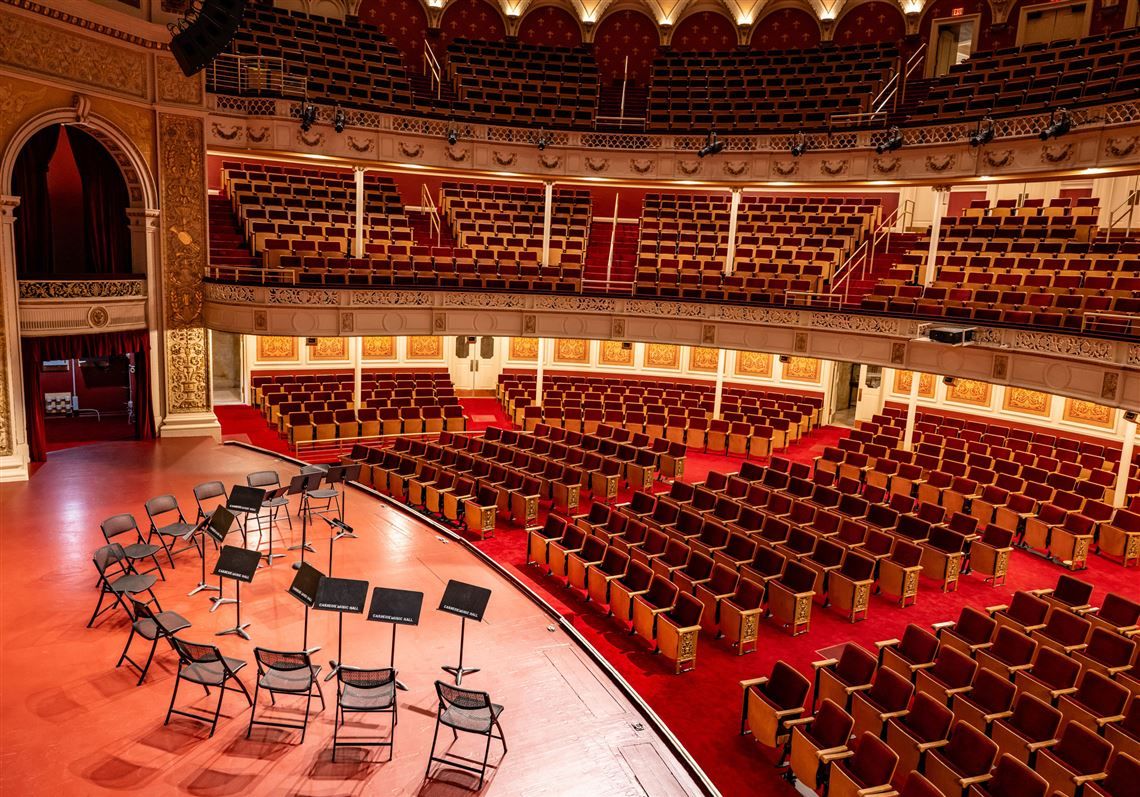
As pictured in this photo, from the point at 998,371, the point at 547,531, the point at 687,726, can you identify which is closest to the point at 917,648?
the point at 687,726

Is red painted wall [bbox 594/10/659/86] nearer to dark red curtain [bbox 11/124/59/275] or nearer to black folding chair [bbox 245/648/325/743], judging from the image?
dark red curtain [bbox 11/124/59/275]

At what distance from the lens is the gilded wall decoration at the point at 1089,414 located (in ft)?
51.6

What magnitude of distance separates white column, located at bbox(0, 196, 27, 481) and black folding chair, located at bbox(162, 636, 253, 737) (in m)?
7.32

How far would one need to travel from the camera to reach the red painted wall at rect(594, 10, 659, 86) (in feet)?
77.8

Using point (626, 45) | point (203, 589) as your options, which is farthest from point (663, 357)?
point (203, 589)

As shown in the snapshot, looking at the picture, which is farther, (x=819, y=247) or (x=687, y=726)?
(x=819, y=247)

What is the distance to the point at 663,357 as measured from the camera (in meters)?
20.7

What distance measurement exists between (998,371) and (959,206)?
9560mm

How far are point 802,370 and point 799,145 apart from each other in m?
5.58

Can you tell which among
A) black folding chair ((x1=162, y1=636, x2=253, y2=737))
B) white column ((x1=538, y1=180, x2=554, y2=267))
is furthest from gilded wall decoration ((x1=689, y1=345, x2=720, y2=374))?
black folding chair ((x1=162, y1=636, x2=253, y2=737))

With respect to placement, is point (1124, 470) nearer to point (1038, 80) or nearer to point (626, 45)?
point (1038, 80)

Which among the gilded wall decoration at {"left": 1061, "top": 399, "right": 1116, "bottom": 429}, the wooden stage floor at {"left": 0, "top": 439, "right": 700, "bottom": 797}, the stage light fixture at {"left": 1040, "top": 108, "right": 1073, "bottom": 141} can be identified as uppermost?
the stage light fixture at {"left": 1040, "top": 108, "right": 1073, "bottom": 141}

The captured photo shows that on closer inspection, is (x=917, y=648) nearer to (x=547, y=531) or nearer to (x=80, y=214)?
(x=547, y=531)

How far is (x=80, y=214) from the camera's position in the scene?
1355 cm
